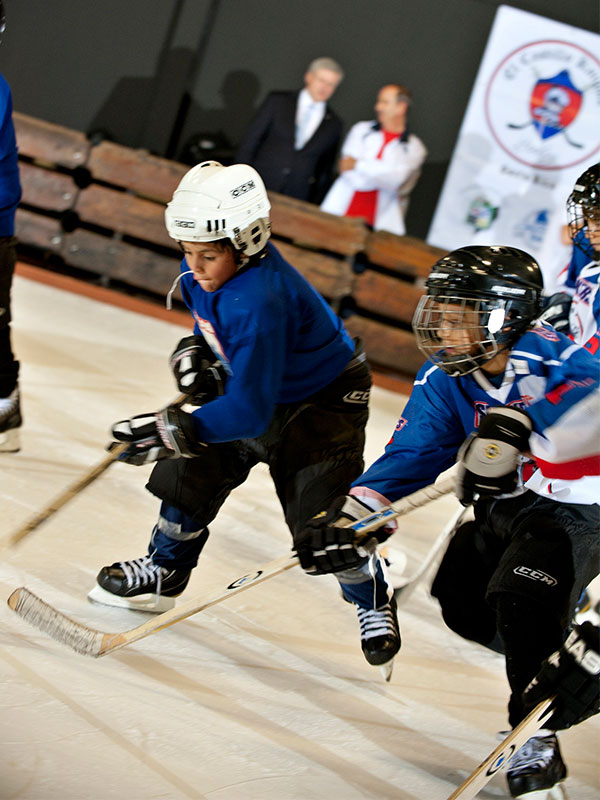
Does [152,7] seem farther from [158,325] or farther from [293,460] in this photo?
[293,460]

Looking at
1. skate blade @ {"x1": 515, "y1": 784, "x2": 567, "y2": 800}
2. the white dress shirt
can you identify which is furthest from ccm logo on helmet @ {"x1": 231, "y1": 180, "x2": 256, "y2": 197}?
the white dress shirt

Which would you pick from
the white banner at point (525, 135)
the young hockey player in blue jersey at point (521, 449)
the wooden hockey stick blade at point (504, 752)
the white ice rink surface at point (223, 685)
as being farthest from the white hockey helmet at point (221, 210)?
the white banner at point (525, 135)

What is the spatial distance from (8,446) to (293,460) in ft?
4.66

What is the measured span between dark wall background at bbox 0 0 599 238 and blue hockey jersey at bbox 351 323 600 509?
5596 millimetres

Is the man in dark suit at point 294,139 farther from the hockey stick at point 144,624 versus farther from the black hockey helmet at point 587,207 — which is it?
the hockey stick at point 144,624

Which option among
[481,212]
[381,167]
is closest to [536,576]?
[381,167]

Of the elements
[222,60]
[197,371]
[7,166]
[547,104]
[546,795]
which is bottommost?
[546,795]

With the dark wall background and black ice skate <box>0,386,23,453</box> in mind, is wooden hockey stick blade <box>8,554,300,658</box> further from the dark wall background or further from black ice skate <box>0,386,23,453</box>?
the dark wall background

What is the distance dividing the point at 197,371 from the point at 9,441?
1.27 metres

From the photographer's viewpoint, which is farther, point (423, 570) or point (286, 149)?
point (286, 149)

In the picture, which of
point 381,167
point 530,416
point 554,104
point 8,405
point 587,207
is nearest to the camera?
point 530,416

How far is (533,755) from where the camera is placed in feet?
7.10

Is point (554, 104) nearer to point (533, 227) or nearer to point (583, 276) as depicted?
point (533, 227)

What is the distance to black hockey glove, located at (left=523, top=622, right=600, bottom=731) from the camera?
2033mm
